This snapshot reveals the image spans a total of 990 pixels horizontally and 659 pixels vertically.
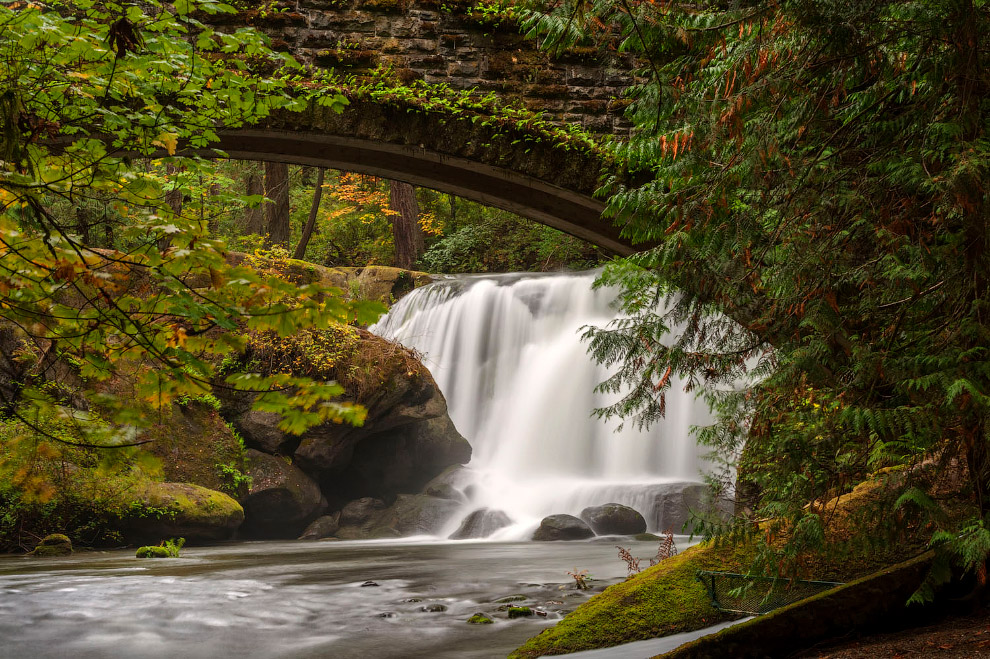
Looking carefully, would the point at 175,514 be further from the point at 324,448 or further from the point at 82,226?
the point at 82,226

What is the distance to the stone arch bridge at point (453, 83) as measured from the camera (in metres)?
7.08

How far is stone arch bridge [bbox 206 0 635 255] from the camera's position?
7.08 metres

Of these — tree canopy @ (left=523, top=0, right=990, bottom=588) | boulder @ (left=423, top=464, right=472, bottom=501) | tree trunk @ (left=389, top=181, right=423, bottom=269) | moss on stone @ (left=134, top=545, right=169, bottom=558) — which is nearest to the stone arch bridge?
tree canopy @ (left=523, top=0, right=990, bottom=588)

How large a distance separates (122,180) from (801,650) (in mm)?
3215

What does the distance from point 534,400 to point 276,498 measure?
6183mm

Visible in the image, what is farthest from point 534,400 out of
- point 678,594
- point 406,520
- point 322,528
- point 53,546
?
point 678,594

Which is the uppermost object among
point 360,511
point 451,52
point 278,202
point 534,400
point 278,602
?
point 278,202

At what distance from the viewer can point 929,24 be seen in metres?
3.14

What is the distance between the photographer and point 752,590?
4.01m

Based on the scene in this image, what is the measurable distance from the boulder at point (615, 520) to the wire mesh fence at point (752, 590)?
793cm

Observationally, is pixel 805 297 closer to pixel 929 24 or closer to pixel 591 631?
pixel 929 24

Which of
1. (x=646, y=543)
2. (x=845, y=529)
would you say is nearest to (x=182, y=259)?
(x=845, y=529)

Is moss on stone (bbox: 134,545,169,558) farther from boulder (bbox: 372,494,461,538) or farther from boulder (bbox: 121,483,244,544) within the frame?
boulder (bbox: 372,494,461,538)

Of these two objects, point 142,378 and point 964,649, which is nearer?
point 142,378
